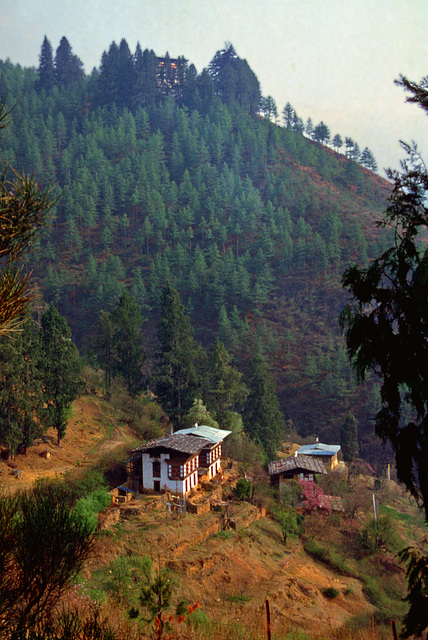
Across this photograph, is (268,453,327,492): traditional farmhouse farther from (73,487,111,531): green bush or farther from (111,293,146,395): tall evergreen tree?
(111,293,146,395): tall evergreen tree

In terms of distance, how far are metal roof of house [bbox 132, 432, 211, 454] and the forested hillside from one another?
75.3 ft

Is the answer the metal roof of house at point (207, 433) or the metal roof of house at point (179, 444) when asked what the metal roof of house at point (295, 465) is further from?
the metal roof of house at point (179, 444)

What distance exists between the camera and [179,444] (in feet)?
118

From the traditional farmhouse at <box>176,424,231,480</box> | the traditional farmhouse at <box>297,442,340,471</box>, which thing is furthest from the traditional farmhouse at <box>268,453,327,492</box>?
the traditional farmhouse at <box>297,442,340,471</box>

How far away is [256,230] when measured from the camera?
341ft

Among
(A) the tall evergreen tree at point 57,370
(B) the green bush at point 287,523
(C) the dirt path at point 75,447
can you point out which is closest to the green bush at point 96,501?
(C) the dirt path at point 75,447

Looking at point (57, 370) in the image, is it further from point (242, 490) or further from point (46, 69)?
point (46, 69)

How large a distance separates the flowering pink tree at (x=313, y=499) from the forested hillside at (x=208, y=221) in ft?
91.2

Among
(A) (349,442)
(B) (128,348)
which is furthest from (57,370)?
(A) (349,442)

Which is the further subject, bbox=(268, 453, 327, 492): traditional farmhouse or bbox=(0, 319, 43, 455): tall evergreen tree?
bbox=(268, 453, 327, 492): traditional farmhouse

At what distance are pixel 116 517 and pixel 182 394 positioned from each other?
2518 cm

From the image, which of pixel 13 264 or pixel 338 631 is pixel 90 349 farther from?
pixel 13 264

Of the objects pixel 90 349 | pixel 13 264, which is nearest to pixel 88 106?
pixel 90 349

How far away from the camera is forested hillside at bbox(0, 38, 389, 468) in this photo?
3179 inches
